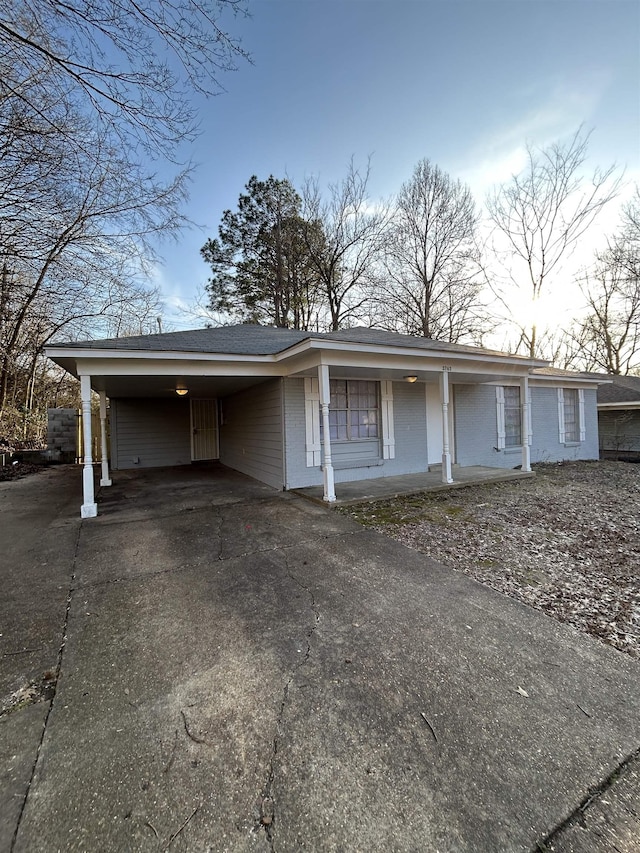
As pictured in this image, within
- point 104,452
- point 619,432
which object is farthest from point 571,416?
point 104,452

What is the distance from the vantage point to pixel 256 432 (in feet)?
27.4

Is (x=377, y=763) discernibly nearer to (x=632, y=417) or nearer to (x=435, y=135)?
(x=435, y=135)

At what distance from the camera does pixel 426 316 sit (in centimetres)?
1650

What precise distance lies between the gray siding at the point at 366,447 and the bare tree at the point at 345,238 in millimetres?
9567

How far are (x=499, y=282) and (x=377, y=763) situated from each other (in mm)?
19164

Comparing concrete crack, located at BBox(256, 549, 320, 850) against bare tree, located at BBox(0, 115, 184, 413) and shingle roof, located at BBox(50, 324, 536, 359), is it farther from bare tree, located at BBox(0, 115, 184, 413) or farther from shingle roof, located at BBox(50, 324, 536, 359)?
bare tree, located at BBox(0, 115, 184, 413)

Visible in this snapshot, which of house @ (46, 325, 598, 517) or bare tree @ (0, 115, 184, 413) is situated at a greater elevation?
bare tree @ (0, 115, 184, 413)

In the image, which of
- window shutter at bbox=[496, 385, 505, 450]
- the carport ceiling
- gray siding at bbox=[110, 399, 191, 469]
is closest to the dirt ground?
gray siding at bbox=[110, 399, 191, 469]

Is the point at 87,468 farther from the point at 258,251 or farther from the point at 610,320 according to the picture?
the point at 610,320

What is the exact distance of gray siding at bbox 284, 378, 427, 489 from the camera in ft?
22.7

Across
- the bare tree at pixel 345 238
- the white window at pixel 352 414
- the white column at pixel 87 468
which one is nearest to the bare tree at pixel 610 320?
the bare tree at pixel 345 238

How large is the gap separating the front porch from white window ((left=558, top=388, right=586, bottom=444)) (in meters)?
3.93

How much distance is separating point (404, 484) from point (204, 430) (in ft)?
22.4

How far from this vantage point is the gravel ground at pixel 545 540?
9.15 ft
